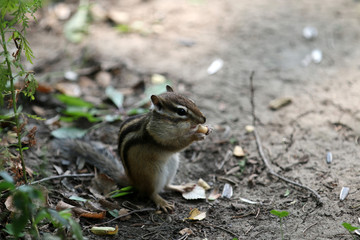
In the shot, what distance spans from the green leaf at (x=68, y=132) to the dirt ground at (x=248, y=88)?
0.18m

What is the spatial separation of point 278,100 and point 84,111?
214cm

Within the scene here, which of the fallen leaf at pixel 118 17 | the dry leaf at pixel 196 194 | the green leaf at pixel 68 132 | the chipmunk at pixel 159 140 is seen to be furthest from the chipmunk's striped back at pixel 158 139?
the fallen leaf at pixel 118 17

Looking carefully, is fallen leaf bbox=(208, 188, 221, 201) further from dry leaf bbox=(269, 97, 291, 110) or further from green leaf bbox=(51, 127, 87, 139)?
green leaf bbox=(51, 127, 87, 139)

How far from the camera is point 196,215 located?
10.7 ft

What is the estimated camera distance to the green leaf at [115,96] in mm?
4711

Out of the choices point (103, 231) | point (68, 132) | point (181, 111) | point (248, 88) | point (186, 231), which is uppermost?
point (181, 111)

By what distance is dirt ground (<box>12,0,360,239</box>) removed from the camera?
317 cm

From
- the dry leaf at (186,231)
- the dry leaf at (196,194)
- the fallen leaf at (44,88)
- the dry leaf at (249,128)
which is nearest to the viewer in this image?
the dry leaf at (186,231)

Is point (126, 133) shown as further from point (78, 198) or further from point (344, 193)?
point (344, 193)

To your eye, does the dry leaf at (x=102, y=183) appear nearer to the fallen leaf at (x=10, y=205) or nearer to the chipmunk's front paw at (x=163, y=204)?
the chipmunk's front paw at (x=163, y=204)

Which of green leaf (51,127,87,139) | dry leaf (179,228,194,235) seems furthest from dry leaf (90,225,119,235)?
green leaf (51,127,87,139)

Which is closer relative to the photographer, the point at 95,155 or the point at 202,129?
the point at 202,129

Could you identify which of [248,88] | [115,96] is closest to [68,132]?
[115,96]

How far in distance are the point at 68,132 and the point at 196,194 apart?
5.06 feet
